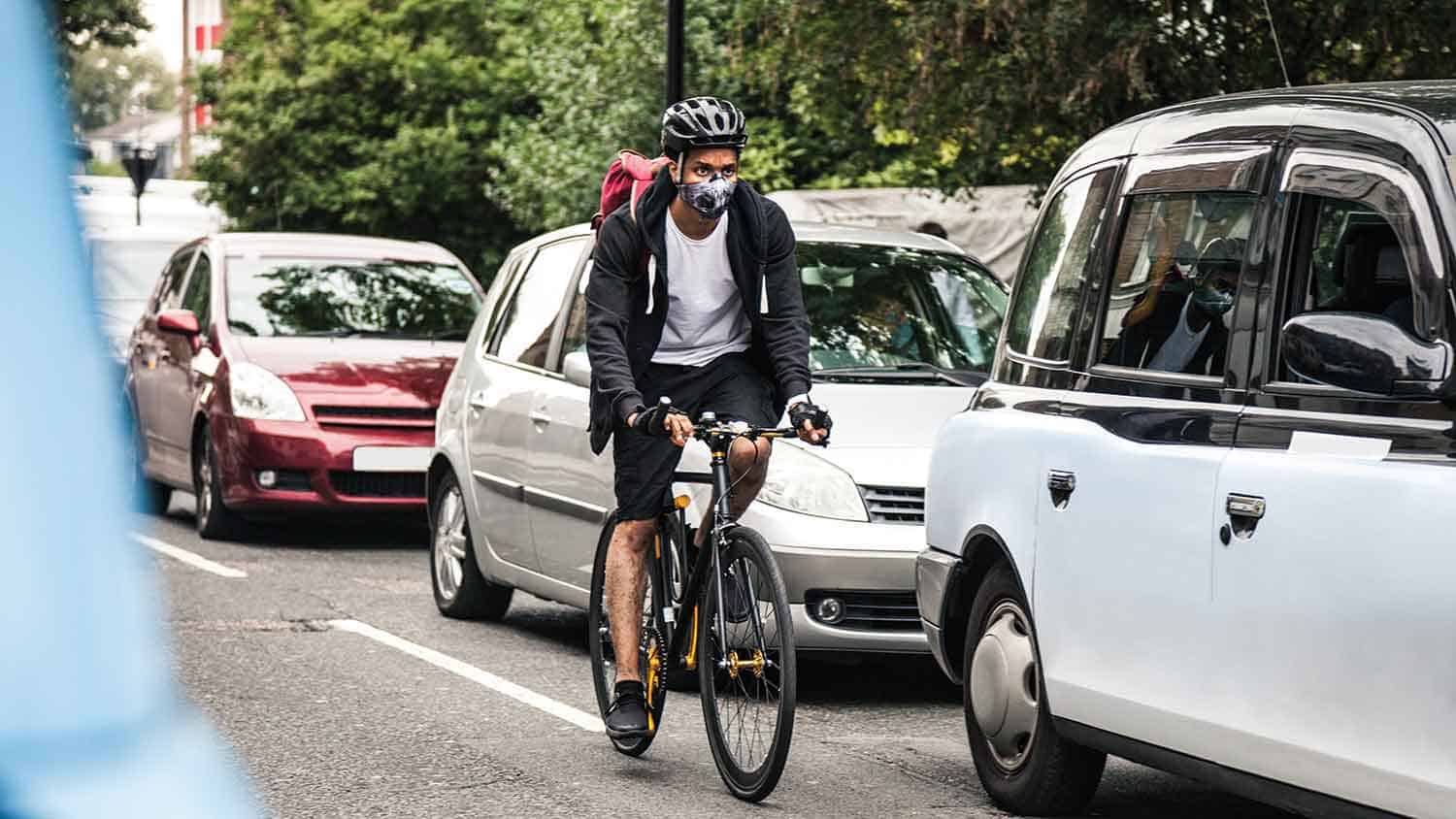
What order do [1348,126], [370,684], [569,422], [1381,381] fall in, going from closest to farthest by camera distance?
[1381,381] < [1348,126] < [370,684] < [569,422]

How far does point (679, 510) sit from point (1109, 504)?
1.57 metres

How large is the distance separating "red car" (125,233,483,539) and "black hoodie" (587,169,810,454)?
7306 mm

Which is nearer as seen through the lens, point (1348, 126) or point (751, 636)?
point (1348, 126)

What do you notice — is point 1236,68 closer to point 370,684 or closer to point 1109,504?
point 370,684

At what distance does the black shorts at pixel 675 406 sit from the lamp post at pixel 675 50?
9340 mm

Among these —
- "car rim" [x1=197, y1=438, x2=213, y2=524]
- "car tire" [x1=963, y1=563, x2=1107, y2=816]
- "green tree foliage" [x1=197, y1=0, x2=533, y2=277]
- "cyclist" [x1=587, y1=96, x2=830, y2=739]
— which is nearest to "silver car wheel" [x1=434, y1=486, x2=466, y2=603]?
"cyclist" [x1=587, y1=96, x2=830, y2=739]

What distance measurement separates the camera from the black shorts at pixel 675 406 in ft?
21.6

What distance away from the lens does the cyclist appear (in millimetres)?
6352

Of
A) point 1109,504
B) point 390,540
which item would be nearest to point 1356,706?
point 1109,504

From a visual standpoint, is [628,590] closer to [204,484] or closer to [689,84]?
[204,484]

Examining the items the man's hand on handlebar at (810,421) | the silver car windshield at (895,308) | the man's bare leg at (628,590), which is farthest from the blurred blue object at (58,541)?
the silver car windshield at (895,308)

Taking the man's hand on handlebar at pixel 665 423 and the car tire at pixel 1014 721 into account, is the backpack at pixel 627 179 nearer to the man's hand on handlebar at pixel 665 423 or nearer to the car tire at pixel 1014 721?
the man's hand on handlebar at pixel 665 423

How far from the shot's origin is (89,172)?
75.5 inches

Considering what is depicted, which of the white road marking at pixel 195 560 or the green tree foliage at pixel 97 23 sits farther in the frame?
the white road marking at pixel 195 560
